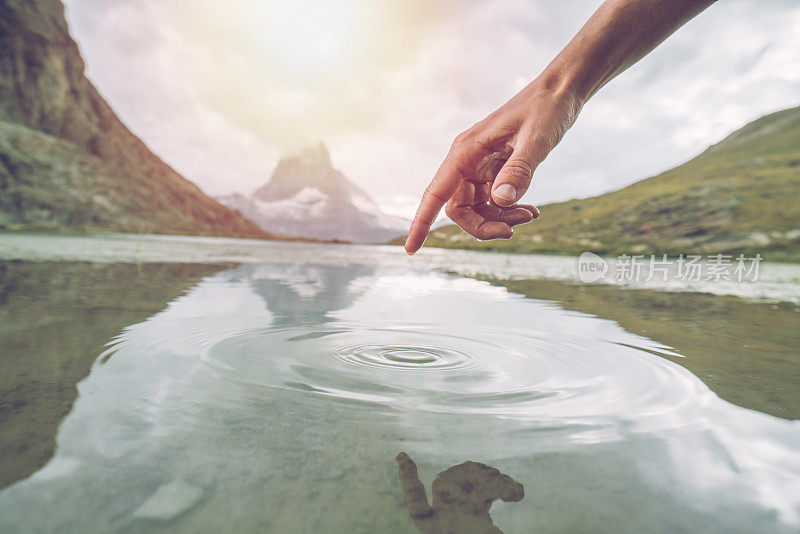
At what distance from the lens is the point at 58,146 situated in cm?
11206

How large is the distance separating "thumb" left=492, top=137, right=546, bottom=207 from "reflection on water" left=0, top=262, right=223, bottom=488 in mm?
3037

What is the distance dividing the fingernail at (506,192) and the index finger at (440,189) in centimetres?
84

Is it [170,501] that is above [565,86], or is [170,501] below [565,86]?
below

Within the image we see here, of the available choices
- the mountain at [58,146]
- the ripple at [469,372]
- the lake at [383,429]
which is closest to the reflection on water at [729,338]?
the lake at [383,429]

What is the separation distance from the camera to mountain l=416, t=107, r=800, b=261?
7300 cm

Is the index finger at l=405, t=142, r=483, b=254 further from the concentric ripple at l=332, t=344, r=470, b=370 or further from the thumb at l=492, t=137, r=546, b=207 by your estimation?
the concentric ripple at l=332, t=344, r=470, b=370

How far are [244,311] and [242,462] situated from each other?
15.2ft

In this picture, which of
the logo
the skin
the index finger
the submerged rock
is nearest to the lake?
the submerged rock

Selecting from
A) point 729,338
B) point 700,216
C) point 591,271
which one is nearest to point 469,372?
point 729,338

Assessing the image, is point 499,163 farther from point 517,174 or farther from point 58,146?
point 58,146

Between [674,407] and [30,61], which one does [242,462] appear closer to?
[674,407]

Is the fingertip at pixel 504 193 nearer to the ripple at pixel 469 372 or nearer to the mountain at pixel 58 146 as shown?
the ripple at pixel 469 372

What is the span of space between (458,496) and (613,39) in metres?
3.39

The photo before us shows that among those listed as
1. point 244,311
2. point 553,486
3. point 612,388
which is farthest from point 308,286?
point 553,486
